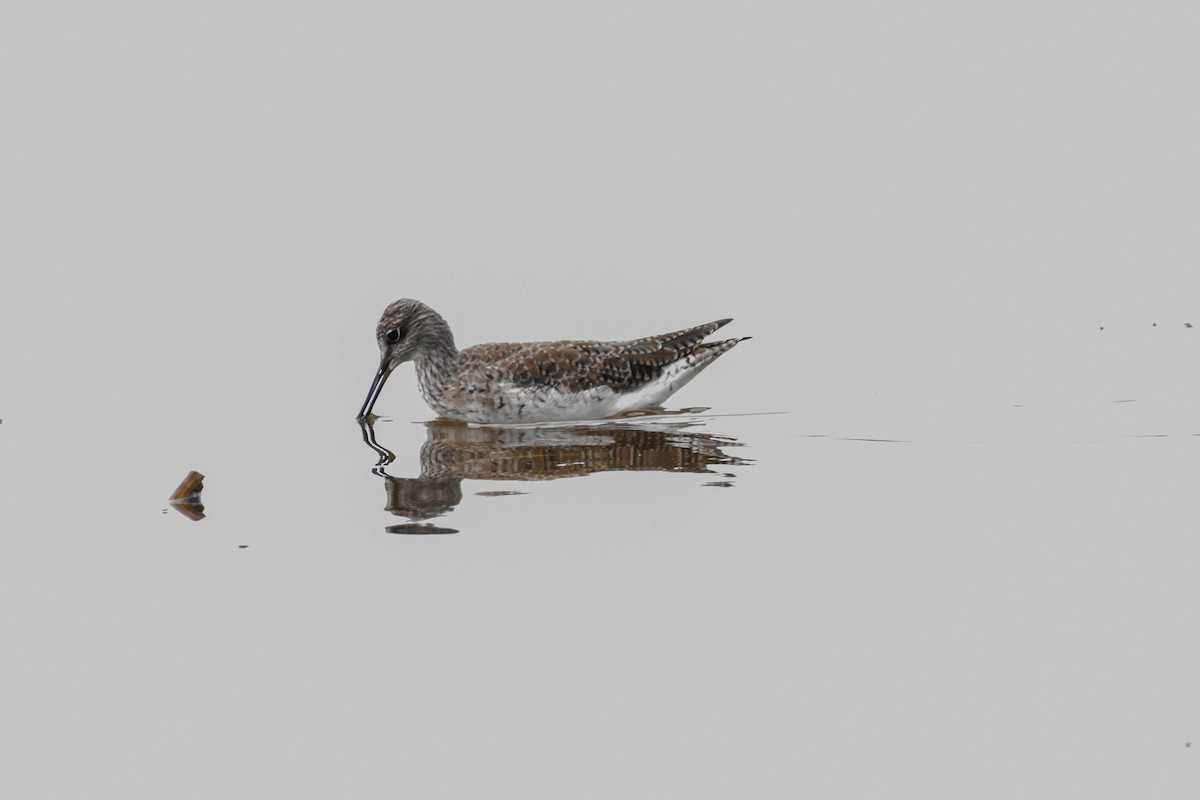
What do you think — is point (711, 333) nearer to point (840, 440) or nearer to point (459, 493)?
point (840, 440)

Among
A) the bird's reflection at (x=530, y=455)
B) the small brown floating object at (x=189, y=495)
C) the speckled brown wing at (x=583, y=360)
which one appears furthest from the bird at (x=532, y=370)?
the small brown floating object at (x=189, y=495)

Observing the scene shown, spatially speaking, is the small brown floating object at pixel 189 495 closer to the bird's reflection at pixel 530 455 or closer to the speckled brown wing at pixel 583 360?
the bird's reflection at pixel 530 455

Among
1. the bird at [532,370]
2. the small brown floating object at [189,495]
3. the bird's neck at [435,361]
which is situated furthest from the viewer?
the bird's neck at [435,361]

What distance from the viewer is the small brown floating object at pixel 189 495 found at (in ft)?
35.4

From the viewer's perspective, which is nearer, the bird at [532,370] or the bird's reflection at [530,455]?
the bird's reflection at [530,455]

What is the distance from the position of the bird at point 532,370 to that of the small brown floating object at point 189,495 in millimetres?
3527

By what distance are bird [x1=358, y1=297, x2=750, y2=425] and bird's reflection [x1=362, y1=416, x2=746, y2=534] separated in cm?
38

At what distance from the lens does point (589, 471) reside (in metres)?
11.6

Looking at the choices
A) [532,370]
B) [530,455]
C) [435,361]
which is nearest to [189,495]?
[530,455]

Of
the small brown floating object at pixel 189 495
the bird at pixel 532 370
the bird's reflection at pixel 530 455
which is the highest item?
the bird at pixel 532 370

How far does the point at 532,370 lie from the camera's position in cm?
1431

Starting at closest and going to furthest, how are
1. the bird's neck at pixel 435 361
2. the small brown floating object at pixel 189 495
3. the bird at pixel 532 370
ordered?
the small brown floating object at pixel 189 495 < the bird at pixel 532 370 < the bird's neck at pixel 435 361

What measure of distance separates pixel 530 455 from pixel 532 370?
2.12 meters

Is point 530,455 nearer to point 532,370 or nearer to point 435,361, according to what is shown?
point 532,370
